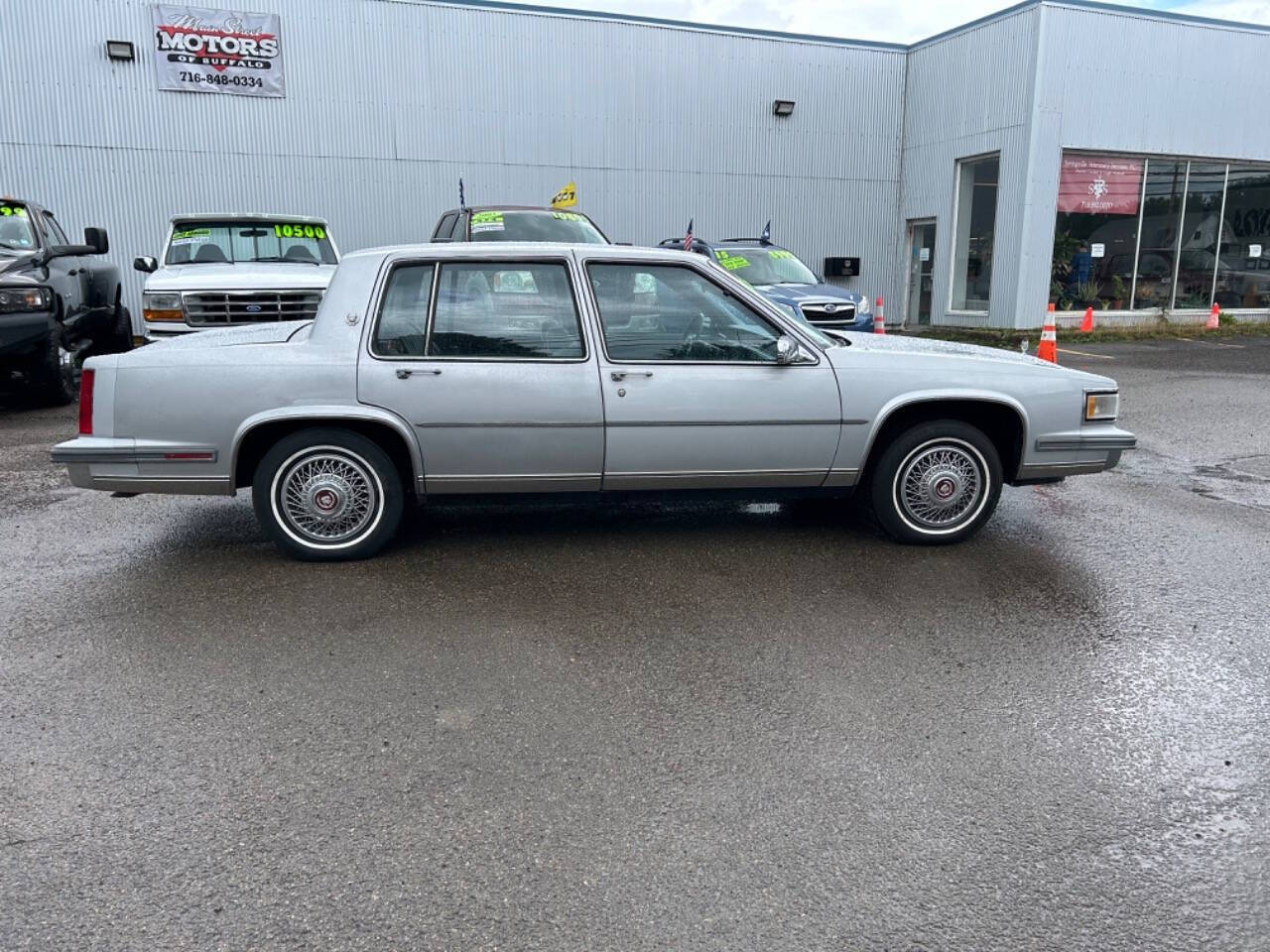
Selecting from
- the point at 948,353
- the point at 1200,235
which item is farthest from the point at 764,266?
the point at 1200,235

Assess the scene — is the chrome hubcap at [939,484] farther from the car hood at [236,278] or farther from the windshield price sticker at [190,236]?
the windshield price sticker at [190,236]

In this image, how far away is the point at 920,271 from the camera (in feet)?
66.7

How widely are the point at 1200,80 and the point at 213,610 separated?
64.0 ft

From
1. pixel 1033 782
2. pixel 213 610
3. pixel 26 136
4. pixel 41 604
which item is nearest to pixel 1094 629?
pixel 1033 782

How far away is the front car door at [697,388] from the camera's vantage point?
5133 mm

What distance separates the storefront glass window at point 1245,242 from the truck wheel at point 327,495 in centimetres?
1914

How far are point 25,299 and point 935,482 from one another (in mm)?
8124

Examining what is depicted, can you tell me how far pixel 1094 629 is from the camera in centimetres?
439

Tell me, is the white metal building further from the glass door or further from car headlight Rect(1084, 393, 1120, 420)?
car headlight Rect(1084, 393, 1120, 420)

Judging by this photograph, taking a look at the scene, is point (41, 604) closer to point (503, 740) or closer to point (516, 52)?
point (503, 740)

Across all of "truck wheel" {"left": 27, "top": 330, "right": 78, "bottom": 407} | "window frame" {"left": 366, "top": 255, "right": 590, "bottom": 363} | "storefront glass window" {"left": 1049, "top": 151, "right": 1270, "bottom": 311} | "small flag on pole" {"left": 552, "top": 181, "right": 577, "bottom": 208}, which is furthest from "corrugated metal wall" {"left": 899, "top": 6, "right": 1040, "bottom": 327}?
"truck wheel" {"left": 27, "top": 330, "right": 78, "bottom": 407}

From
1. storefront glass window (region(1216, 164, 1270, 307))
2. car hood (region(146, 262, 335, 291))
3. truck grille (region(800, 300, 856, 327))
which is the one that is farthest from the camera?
storefront glass window (region(1216, 164, 1270, 307))

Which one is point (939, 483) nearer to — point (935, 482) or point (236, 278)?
point (935, 482)

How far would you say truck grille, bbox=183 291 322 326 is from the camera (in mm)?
9422
